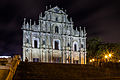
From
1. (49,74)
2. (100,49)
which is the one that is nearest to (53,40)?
(100,49)

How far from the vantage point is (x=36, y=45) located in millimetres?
38000

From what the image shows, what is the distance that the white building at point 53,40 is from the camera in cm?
3626

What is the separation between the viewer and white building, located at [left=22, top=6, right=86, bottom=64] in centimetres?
3626

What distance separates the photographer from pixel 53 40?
1532 inches

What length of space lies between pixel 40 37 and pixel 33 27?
2.68 metres

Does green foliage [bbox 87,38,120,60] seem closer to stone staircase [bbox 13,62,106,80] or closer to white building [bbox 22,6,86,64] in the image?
white building [bbox 22,6,86,64]

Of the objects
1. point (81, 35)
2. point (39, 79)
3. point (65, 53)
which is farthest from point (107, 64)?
point (81, 35)

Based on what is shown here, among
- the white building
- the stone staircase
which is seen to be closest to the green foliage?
the white building

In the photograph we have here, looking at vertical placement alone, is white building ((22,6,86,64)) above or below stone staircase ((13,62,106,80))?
above

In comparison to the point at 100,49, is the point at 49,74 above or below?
below

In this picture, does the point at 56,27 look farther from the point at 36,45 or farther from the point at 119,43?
the point at 119,43

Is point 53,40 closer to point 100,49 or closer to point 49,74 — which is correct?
point 100,49

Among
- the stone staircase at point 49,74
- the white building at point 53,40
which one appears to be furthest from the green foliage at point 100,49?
the stone staircase at point 49,74

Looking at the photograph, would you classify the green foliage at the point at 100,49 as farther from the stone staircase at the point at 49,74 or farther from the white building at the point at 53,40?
the stone staircase at the point at 49,74
